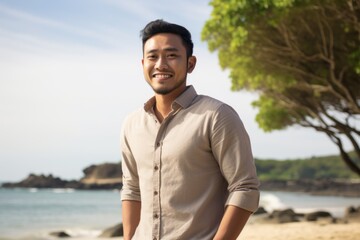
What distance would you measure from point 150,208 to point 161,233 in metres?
0.12

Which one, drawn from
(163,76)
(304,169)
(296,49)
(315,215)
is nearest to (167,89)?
(163,76)

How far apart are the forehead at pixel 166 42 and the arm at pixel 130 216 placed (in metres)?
0.76

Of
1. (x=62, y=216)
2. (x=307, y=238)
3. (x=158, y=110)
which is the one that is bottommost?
(x=62, y=216)

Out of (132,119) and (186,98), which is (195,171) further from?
(132,119)

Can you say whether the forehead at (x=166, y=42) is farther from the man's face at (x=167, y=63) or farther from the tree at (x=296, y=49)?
the tree at (x=296, y=49)

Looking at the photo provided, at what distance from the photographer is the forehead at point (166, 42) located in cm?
273

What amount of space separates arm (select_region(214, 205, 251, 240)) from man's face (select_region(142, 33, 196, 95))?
1.98ft

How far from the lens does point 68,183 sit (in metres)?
114

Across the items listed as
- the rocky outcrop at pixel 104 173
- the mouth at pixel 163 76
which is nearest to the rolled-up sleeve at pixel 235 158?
the mouth at pixel 163 76

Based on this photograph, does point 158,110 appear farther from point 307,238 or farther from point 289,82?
point 289,82

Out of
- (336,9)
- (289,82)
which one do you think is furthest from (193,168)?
(289,82)

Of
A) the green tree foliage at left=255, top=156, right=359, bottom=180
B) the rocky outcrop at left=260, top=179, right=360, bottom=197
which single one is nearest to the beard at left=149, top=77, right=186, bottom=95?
the rocky outcrop at left=260, top=179, right=360, bottom=197

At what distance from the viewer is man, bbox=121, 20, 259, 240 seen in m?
2.56

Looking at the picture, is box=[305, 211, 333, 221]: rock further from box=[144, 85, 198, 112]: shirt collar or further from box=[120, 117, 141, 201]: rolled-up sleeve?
box=[144, 85, 198, 112]: shirt collar
